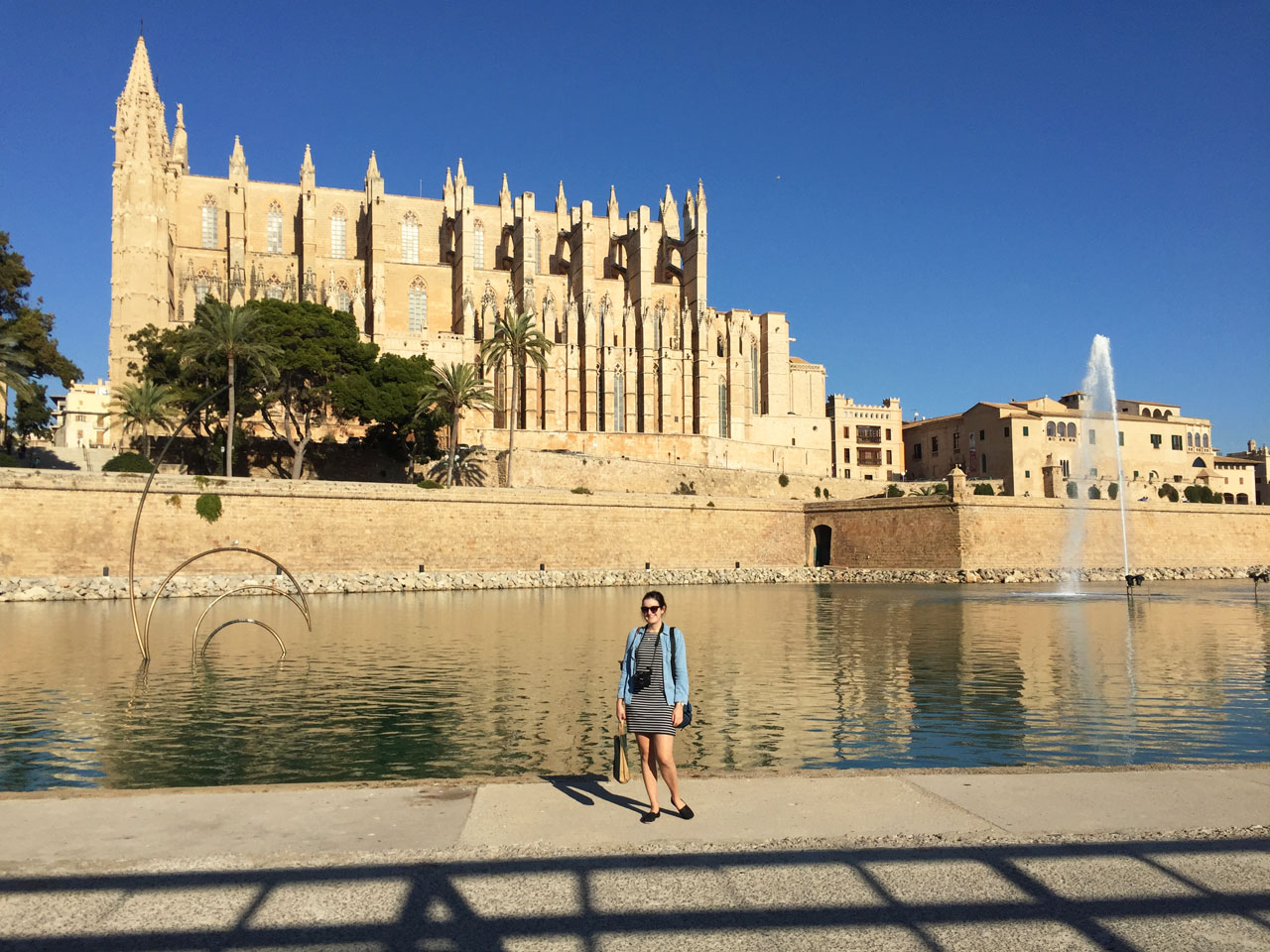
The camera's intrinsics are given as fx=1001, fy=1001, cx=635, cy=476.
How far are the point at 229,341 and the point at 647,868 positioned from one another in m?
38.1

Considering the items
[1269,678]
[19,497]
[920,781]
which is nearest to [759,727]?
[920,781]

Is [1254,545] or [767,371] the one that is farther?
[767,371]

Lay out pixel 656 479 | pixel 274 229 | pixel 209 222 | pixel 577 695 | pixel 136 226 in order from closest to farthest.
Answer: pixel 577 695 < pixel 136 226 < pixel 656 479 < pixel 209 222 < pixel 274 229

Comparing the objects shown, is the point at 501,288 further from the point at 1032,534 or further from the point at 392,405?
the point at 1032,534

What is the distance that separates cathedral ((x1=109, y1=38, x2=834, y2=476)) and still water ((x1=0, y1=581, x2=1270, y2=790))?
32885 mm

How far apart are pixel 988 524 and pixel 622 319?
91.4ft

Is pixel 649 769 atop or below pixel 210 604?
below

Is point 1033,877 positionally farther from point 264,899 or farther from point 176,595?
point 176,595

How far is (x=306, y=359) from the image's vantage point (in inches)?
1741

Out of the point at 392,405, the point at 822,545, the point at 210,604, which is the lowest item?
the point at 210,604

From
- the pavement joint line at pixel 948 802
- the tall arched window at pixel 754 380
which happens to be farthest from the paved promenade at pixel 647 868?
the tall arched window at pixel 754 380

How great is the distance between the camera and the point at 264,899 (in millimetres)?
4598

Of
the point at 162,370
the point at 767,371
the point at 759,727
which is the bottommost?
the point at 759,727

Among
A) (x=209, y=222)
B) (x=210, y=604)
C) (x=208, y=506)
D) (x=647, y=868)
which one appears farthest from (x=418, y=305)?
(x=647, y=868)
